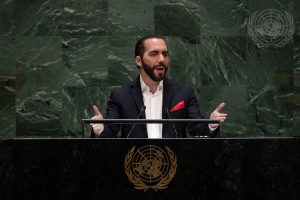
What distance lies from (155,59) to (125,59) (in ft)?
4.22

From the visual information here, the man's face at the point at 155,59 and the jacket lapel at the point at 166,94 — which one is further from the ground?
the man's face at the point at 155,59

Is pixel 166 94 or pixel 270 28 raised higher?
pixel 270 28

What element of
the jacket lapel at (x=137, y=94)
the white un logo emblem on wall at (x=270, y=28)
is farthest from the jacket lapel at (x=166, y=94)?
the white un logo emblem on wall at (x=270, y=28)
